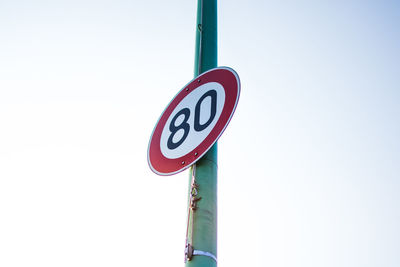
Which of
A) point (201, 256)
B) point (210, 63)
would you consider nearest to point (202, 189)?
point (201, 256)

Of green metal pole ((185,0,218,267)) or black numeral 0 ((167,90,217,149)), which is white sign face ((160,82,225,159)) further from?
green metal pole ((185,0,218,267))

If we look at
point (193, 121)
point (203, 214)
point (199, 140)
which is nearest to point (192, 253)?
point (203, 214)

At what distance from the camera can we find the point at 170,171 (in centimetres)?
187

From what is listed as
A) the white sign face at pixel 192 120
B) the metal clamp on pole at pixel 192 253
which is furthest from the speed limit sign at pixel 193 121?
the metal clamp on pole at pixel 192 253

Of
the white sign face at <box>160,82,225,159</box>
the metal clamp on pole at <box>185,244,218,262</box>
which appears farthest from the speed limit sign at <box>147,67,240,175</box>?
the metal clamp on pole at <box>185,244,218,262</box>

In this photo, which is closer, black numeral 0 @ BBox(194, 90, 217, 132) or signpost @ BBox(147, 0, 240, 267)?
signpost @ BBox(147, 0, 240, 267)

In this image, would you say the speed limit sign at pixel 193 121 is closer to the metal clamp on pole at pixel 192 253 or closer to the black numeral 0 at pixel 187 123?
the black numeral 0 at pixel 187 123

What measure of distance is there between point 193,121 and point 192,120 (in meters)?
0.01

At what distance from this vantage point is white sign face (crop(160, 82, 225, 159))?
1.87 metres

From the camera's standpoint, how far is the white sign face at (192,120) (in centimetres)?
187

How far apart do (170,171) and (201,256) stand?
1.73 ft

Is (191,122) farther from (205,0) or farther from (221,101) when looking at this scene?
(205,0)

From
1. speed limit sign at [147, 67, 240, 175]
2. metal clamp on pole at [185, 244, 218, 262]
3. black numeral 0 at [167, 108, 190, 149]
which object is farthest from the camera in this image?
black numeral 0 at [167, 108, 190, 149]

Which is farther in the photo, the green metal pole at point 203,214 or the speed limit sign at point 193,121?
the speed limit sign at point 193,121
